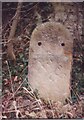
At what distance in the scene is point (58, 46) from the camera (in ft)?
Answer: 14.1

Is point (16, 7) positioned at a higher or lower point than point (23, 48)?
higher

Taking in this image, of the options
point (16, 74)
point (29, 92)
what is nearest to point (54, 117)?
point (29, 92)

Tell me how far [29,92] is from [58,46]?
670 millimetres

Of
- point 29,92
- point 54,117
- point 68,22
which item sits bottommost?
point 54,117

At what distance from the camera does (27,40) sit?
4.34 m

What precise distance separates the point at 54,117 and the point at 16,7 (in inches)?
56.7

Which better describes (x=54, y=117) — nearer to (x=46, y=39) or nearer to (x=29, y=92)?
(x=29, y=92)

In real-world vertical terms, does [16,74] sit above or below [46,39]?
below

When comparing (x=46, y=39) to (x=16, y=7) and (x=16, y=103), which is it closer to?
(x=16, y=7)

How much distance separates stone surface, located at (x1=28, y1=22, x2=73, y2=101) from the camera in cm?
431

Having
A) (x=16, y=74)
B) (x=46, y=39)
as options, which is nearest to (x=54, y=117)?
(x=16, y=74)

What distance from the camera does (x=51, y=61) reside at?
432cm

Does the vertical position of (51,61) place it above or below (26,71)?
above

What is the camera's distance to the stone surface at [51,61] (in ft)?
14.1
